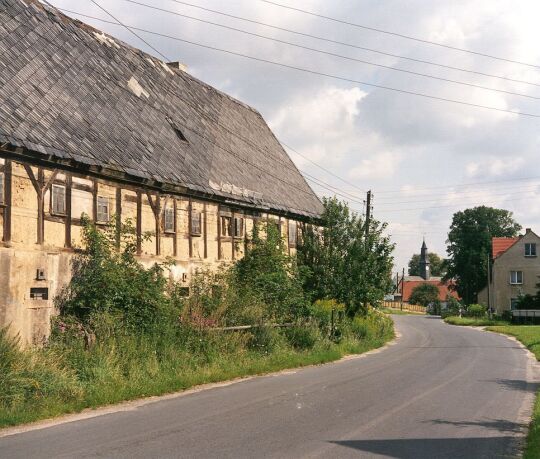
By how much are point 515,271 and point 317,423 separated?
6356 cm

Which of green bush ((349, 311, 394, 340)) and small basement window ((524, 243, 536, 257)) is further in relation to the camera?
small basement window ((524, 243, 536, 257))

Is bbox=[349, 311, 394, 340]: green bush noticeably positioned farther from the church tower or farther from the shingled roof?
the church tower

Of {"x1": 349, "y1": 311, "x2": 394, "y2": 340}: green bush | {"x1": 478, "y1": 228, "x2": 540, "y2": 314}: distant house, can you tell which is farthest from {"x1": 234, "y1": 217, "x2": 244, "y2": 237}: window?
{"x1": 478, "y1": 228, "x2": 540, "y2": 314}: distant house

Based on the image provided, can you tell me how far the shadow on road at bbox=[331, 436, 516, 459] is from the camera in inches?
324

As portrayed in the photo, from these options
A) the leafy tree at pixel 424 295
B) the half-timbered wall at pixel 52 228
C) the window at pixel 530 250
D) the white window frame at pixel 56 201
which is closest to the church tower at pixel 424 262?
the leafy tree at pixel 424 295

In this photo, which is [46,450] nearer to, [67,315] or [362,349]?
[67,315]

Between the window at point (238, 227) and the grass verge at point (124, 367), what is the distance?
4603 millimetres

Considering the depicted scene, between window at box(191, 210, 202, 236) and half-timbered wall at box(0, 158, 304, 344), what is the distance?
30 centimetres

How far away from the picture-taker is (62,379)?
11922 mm

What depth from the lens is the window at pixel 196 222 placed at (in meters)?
21.4

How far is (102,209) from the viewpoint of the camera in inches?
688

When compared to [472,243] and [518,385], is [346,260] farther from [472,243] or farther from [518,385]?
[472,243]

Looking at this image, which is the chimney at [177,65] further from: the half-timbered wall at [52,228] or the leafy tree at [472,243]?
the leafy tree at [472,243]

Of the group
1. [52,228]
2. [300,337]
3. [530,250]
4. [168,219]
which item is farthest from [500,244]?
[52,228]
